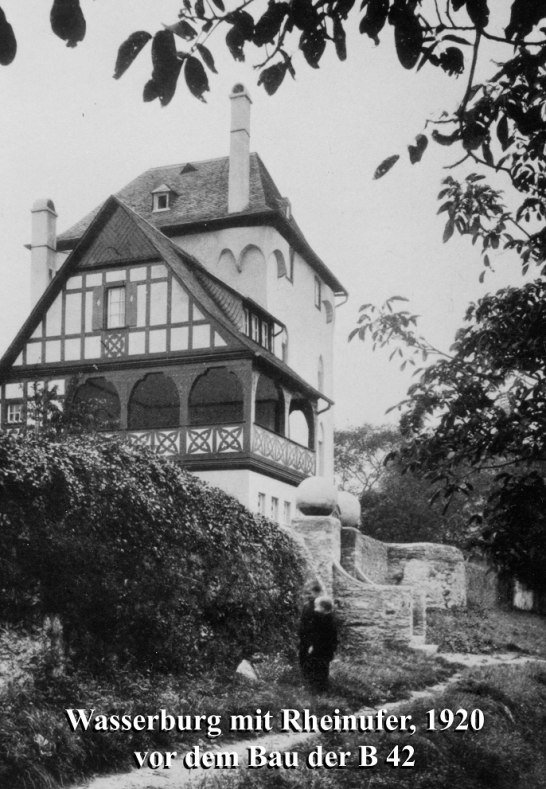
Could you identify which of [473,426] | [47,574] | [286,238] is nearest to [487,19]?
[473,426]

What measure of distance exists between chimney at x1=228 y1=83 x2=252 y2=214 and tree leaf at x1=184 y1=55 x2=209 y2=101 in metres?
27.9

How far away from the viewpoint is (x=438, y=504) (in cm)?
3934

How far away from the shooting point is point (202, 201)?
32.3 meters

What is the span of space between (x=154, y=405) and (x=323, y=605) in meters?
17.7

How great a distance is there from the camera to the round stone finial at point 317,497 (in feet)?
57.1

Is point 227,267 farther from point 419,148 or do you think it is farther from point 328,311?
point 419,148

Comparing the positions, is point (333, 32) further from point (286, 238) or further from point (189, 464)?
point (286, 238)

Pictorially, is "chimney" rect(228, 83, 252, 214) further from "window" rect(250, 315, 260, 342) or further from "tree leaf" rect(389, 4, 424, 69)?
"tree leaf" rect(389, 4, 424, 69)

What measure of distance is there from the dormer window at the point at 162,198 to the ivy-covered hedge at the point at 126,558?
70.0 ft

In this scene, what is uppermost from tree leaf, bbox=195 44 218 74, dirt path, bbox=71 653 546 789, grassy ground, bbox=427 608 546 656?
tree leaf, bbox=195 44 218 74

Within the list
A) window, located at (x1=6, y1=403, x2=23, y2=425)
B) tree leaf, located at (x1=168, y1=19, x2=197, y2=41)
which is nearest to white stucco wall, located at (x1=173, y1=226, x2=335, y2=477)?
window, located at (x1=6, y1=403, x2=23, y2=425)

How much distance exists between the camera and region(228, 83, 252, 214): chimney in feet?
101

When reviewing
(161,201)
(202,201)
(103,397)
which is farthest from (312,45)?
(161,201)

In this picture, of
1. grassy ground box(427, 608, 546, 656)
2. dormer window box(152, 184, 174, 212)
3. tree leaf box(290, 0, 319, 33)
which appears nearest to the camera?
tree leaf box(290, 0, 319, 33)
